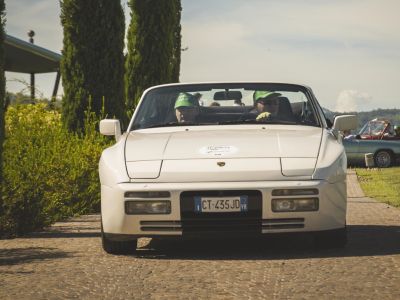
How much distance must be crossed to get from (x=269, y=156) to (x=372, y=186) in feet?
42.0

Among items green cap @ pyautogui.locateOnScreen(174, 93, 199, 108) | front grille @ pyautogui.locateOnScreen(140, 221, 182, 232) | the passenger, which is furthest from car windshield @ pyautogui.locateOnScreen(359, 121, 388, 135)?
front grille @ pyautogui.locateOnScreen(140, 221, 182, 232)

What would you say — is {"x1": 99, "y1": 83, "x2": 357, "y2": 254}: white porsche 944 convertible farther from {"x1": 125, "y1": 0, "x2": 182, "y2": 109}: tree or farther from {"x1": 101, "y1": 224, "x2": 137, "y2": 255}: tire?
{"x1": 125, "y1": 0, "x2": 182, "y2": 109}: tree

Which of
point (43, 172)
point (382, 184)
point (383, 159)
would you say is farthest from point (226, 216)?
point (383, 159)

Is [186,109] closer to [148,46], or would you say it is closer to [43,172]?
[43,172]

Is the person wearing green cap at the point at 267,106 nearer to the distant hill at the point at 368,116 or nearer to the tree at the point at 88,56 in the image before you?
the distant hill at the point at 368,116

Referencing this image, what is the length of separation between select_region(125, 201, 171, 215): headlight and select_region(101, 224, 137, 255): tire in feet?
1.64

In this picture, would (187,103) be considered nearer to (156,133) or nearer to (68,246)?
(156,133)

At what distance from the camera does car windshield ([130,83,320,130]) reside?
8.89 m

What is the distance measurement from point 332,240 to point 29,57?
88.0 feet

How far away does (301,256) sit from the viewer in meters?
7.52

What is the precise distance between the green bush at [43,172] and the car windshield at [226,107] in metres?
2.11

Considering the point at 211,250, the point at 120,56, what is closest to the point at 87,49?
the point at 120,56

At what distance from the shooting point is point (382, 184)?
67.4 feet

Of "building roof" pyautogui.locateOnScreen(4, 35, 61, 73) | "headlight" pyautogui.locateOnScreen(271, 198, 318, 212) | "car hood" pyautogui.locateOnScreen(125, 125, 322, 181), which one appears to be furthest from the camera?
"building roof" pyautogui.locateOnScreen(4, 35, 61, 73)
